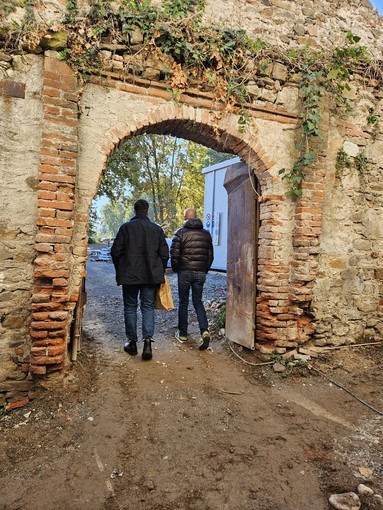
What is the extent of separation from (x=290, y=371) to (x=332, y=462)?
1543 mm

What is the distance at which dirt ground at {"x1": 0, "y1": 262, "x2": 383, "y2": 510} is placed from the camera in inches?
81.9

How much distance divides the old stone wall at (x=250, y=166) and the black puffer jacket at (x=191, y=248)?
0.90m

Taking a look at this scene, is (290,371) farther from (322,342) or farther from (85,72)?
(85,72)

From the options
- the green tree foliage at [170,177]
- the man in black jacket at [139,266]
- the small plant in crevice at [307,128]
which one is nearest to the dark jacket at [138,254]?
the man in black jacket at [139,266]

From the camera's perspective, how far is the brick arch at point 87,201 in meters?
3.08

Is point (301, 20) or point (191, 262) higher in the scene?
point (301, 20)

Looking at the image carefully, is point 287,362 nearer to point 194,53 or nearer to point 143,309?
point 143,309

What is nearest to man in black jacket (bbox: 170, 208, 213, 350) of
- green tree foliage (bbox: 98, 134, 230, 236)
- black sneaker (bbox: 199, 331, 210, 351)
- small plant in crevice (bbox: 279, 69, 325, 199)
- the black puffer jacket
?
the black puffer jacket

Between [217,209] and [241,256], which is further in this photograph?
[217,209]

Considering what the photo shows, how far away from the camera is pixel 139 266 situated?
4211 mm

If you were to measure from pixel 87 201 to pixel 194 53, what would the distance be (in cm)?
207

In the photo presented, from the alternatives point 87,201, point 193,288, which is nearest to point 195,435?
point 193,288

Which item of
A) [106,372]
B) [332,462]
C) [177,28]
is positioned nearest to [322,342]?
[332,462]

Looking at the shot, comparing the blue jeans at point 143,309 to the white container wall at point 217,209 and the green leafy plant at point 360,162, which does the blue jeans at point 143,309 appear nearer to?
the green leafy plant at point 360,162
